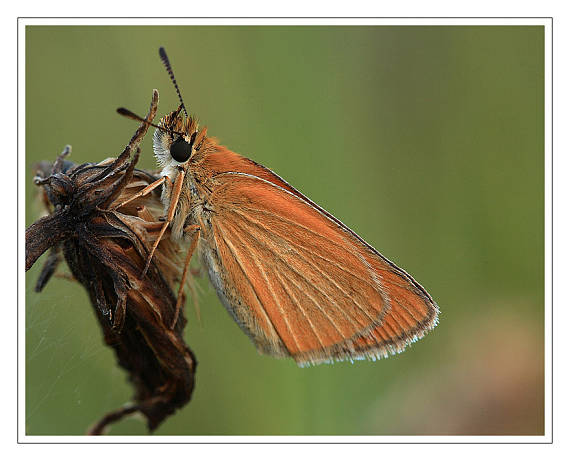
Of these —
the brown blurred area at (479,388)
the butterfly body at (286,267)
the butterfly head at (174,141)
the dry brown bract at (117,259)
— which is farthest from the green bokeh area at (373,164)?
the dry brown bract at (117,259)

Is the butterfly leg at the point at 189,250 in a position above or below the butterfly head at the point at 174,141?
below

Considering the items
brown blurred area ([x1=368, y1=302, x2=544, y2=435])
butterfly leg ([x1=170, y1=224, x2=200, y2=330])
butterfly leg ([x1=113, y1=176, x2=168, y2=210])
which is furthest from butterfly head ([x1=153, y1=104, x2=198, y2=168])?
brown blurred area ([x1=368, y1=302, x2=544, y2=435])

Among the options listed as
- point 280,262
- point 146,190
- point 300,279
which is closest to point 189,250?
point 146,190

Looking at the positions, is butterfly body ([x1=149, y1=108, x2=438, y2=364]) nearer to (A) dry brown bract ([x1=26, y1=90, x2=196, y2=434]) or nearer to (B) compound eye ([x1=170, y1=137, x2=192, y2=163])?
(B) compound eye ([x1=170, y1=137, x2=192, y2=163])

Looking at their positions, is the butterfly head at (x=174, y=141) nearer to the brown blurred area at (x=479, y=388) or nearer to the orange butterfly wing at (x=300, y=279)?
the orange butterfly wing at (x=300, y=279)

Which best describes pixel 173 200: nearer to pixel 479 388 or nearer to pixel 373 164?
pixel 373 164

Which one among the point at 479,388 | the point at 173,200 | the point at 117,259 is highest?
the point at 173,200
